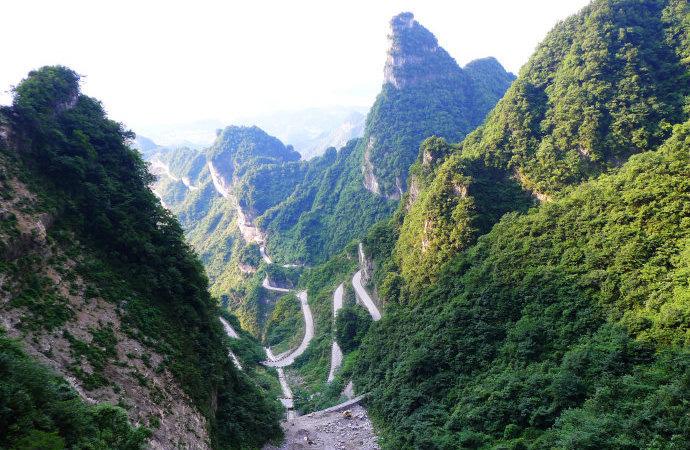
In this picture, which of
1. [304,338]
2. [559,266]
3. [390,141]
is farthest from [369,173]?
[559,266]

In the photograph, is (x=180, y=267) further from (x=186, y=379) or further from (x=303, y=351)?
(x=303, y=351)

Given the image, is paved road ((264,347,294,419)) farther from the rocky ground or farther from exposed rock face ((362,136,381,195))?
exposed rock face ((362,136,381,195))

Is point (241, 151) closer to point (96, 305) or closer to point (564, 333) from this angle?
point (96, 305)

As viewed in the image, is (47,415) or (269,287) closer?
(47,415)

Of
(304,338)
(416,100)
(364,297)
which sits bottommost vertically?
(304,338)

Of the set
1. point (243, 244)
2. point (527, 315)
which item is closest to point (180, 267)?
point (527, 315)

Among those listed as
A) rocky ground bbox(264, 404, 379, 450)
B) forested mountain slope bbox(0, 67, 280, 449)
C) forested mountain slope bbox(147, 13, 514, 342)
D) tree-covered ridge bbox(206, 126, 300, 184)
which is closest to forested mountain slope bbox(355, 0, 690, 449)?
rocky ground bbox(264, 404, 379, 450)
